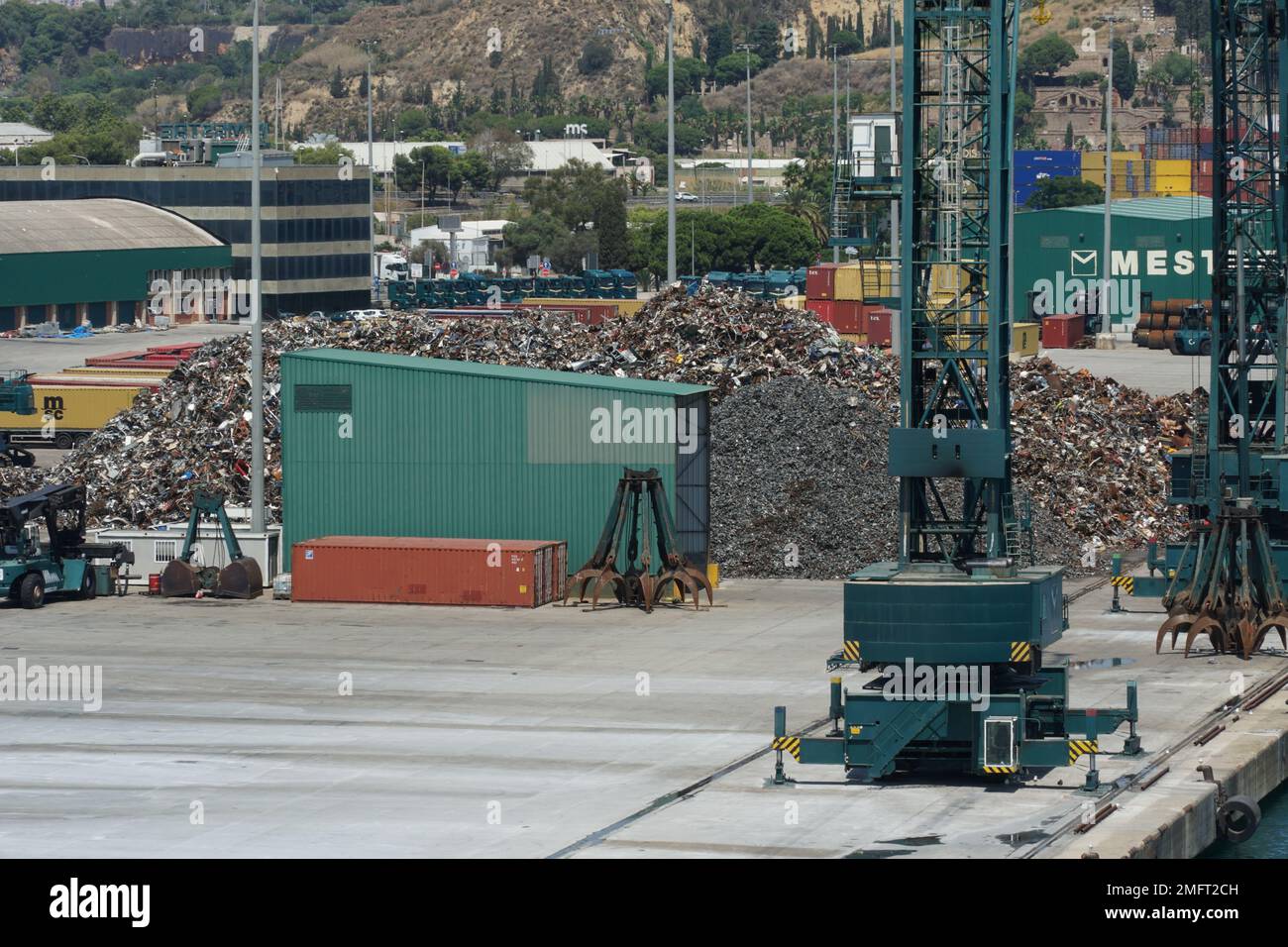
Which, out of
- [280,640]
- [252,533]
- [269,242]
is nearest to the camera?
[280,640]

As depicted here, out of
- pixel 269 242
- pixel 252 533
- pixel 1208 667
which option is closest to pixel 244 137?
pixel 269 242

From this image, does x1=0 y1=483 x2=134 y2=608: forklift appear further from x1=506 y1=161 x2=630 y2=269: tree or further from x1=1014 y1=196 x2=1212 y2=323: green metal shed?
x1=506 y1=161 x2=630 y2=269: tree

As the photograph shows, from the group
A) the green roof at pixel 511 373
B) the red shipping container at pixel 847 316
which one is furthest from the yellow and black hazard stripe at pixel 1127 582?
the red shipping container at pixel 847 316

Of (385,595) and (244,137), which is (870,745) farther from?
(244,137)

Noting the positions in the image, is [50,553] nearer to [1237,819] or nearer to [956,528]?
[956,528]

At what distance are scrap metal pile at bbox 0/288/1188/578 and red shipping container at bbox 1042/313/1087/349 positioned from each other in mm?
45538

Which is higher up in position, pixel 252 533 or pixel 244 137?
pixel 244 137

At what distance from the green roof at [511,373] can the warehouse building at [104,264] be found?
254ft

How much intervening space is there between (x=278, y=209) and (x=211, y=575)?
9390 centimetres

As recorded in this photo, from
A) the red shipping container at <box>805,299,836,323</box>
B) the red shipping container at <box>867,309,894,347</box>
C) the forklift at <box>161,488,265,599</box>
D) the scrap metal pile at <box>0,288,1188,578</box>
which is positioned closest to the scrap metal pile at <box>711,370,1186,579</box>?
the scrap metal pile at <box>0,288,1188,578</box>

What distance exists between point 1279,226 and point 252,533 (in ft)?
86.9

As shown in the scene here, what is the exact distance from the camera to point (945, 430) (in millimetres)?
36188
